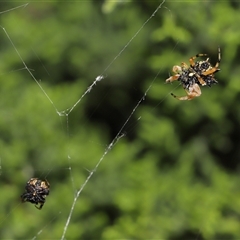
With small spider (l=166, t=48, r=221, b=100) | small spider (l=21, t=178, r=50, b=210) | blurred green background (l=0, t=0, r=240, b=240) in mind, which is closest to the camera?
small spider (l=166, t=48, r=221, b=100)

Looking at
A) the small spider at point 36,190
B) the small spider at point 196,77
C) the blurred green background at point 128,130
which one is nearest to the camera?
the small spider at point 196,77

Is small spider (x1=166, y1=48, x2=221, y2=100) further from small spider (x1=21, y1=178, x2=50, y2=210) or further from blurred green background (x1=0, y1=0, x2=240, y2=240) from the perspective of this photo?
small spider (x1=21, y1=178, x2=50, y2=210)

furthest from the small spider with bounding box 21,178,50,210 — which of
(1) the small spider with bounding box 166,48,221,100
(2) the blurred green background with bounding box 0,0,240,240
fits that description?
(1) the small spider with bounding box 166,48,221,100

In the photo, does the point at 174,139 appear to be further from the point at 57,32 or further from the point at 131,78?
the point at 57,32

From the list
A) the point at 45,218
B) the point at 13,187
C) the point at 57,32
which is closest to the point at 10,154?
the point at 13,187

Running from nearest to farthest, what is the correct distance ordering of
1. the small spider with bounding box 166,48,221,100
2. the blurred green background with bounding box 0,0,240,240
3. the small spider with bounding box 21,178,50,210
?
the small spider with bounding box 166,48,221,100, the small spider with bounding box 21,178,50,210, the blurred green background with bounding box 0,0,240,240

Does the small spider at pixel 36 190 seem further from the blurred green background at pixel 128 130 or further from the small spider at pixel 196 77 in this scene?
the small spider at pixel 196 77

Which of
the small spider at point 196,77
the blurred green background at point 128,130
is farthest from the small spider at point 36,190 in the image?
the small spider at point 196,77

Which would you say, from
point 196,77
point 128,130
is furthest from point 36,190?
point 128,130
